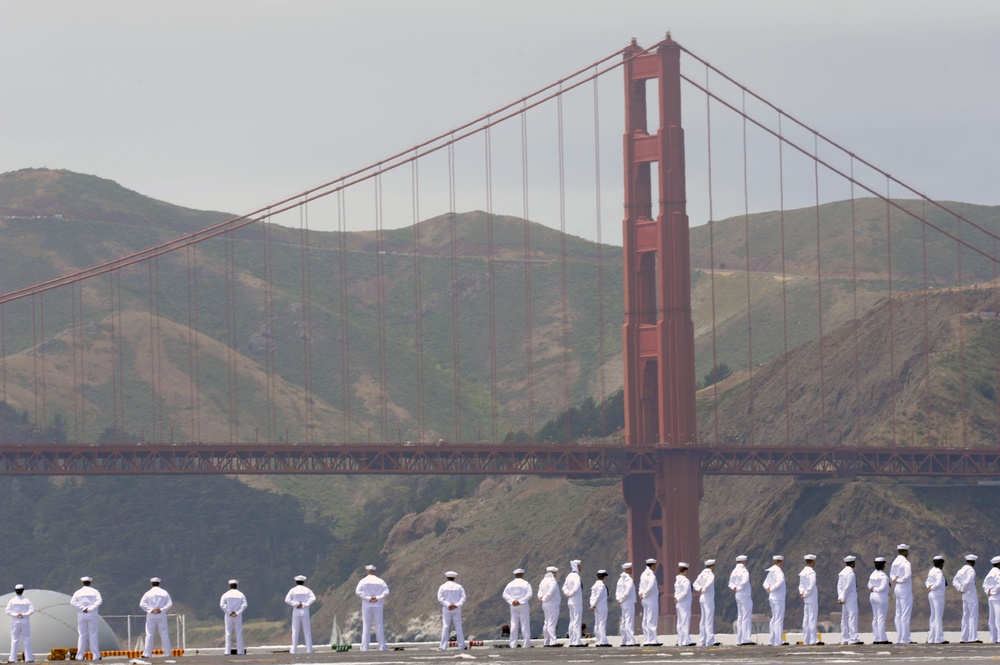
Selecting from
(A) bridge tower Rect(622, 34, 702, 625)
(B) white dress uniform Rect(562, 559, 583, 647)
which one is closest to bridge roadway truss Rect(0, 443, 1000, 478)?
(A) bridge tower Rect(622, 34, 702, 625)

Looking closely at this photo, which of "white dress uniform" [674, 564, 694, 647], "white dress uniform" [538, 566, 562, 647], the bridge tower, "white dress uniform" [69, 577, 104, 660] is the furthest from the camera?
the bridge tower

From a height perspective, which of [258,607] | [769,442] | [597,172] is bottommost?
[258,607]

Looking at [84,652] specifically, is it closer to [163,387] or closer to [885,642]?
[885,642]

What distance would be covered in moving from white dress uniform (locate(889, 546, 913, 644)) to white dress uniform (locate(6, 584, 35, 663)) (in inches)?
801

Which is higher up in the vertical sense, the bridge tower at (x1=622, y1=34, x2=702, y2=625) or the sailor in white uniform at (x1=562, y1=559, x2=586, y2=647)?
the bridge tower at (x1=622, y1=34, x2=702, y2=625)

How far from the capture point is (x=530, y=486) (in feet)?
486

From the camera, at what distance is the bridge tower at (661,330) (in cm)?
9831

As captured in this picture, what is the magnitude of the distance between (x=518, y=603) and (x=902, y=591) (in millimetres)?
9140

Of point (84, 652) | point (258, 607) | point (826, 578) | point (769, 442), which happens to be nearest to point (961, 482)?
point (826, 578)

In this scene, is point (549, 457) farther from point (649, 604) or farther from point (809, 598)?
point (809, 598)

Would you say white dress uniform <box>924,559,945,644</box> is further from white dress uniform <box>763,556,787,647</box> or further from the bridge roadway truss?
the bridge roadway truss

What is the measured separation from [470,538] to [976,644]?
86.2 metres

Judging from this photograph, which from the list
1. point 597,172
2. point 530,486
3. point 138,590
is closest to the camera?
point 597,172

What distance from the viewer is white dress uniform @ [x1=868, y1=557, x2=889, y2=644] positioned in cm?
5453
